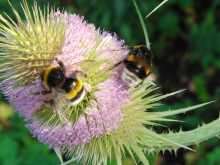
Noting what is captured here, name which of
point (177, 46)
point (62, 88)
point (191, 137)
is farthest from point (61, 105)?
point (177, 46)

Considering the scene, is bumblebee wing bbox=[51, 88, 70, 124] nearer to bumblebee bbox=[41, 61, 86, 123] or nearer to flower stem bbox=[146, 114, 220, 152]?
bumblebee bbox=[41, 61, 86, 123]

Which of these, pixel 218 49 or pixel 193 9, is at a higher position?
pixel 193 9

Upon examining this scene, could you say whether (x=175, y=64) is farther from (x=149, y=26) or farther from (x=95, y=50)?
(x=95, y=50)

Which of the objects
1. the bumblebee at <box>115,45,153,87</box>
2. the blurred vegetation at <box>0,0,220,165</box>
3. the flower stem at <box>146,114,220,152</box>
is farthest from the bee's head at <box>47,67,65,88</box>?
the blurred vegetation at <box>0,0,220,165</box>

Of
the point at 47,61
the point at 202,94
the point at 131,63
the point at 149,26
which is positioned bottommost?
the point at 47,61

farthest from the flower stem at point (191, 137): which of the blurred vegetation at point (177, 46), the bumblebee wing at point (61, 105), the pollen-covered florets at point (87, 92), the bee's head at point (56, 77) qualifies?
the blurred vegetation at point (177, 46)

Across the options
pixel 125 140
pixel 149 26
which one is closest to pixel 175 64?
pixel 149 26

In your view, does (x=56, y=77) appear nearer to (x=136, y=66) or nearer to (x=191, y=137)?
(x=136, y=66)
